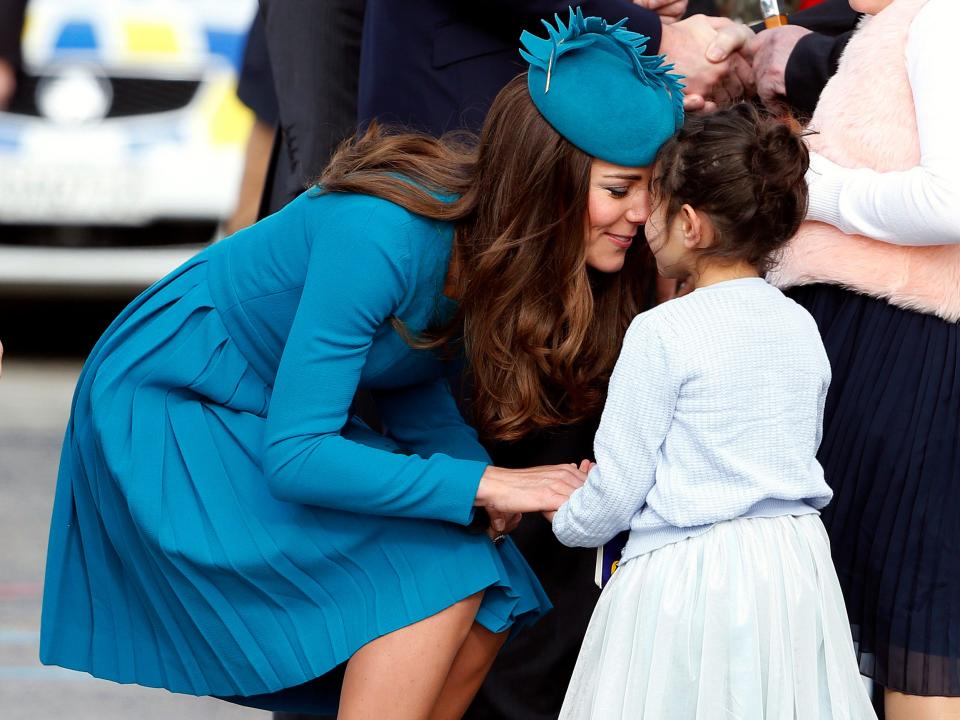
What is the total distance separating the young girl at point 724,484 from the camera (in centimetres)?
210

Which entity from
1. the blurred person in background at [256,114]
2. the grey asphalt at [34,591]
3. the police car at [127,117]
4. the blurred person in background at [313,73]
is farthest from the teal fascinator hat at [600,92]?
the police car at [127,117]

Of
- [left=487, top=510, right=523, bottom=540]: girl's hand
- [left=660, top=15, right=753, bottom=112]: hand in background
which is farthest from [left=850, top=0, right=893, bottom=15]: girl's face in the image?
[left=487, top=510, right=523, bottom=540]: girl's hand

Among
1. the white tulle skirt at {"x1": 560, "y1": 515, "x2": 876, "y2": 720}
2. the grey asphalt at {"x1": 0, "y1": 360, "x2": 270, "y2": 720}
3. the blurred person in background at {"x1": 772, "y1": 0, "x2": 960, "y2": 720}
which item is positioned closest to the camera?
the white tulle skirt at {"x1": 560, "y1": 515, "x2": 876, "y2": 720}

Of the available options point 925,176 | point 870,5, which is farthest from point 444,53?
point 925,176

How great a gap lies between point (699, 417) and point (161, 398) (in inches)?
36.2

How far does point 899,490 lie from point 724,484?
1.41ft

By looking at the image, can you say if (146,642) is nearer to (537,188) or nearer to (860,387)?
(537,188)

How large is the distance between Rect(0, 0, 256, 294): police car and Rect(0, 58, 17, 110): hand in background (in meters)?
0.09

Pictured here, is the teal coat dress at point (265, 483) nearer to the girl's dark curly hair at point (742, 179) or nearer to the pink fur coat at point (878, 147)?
the girl's dark curly hair at point (742, 179)

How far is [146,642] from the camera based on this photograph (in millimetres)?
2432

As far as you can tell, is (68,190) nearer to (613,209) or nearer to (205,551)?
(205,551)

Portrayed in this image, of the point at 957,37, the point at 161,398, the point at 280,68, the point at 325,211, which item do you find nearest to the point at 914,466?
the point at 957,37

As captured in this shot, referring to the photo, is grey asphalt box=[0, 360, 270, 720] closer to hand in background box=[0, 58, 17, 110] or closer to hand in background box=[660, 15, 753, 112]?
hand in background box=[0, 58, 17, 110]

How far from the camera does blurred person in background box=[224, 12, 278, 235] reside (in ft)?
13.4
